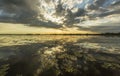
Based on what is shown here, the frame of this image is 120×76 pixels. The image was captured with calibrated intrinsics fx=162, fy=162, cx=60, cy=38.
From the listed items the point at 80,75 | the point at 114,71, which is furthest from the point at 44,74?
the point at 114,71

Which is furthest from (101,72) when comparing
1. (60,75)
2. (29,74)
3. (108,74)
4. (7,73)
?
(7,73)

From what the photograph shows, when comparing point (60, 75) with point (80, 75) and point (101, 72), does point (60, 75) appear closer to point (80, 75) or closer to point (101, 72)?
point (80, 75)

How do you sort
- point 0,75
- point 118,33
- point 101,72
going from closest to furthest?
1. point 0,75
2. point 101,72
3. point 118,33

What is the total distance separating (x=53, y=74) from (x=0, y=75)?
197 inches

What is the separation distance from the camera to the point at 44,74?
15.9 m

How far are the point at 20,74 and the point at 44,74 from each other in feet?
7.52

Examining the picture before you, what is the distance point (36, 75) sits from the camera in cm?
1535

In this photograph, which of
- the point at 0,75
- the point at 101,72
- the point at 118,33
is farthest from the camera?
the point at 118,33

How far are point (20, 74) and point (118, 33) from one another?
197 meters

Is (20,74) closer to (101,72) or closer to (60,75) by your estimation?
(60,75)

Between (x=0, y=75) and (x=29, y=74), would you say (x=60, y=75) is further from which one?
(x=0, y=75)

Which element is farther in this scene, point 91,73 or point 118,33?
point 118,33

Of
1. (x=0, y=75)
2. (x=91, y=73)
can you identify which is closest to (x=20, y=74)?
(x=0, y=75)

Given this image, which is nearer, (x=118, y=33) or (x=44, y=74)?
(x=44, y=74)
